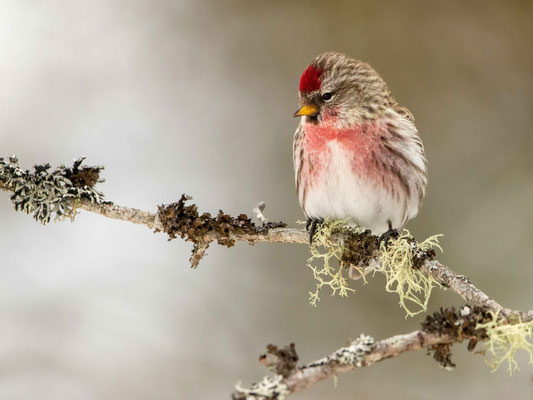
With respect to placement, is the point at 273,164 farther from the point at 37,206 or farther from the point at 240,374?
the point at 37,206

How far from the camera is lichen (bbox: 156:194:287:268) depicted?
2320 millimetres

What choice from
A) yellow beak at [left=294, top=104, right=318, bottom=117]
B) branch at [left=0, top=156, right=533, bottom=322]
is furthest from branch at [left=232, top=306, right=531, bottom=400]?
yellow beak at [left=294, top=104, right=318, bottom=117]

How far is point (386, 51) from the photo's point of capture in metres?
3.76

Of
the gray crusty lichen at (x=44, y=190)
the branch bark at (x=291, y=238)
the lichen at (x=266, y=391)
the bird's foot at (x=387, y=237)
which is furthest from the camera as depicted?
the bird's foot at (x=387, y=237)

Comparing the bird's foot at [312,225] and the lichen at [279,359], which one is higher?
the bird's foot at [312,225]

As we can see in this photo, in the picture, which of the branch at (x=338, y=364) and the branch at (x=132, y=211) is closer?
the branch at (x=338, y=364)

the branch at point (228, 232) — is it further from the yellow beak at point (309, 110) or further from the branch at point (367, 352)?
the yellow beak at point (309, 110)

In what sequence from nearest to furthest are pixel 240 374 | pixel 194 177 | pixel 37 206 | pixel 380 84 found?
pixel 37 206 < pixel 380 84 < pixel 240 374 < pixel 194 177

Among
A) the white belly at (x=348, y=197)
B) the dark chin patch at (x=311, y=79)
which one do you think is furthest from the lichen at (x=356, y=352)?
the dark chin patch at (x=311, y=79)

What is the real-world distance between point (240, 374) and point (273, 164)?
1.21 meters

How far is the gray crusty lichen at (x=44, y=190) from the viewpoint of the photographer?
89.8 inches

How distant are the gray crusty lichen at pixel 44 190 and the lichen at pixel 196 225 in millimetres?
249

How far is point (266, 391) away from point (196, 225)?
3.03 ft

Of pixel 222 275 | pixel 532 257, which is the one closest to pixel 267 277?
pixel 222 275
